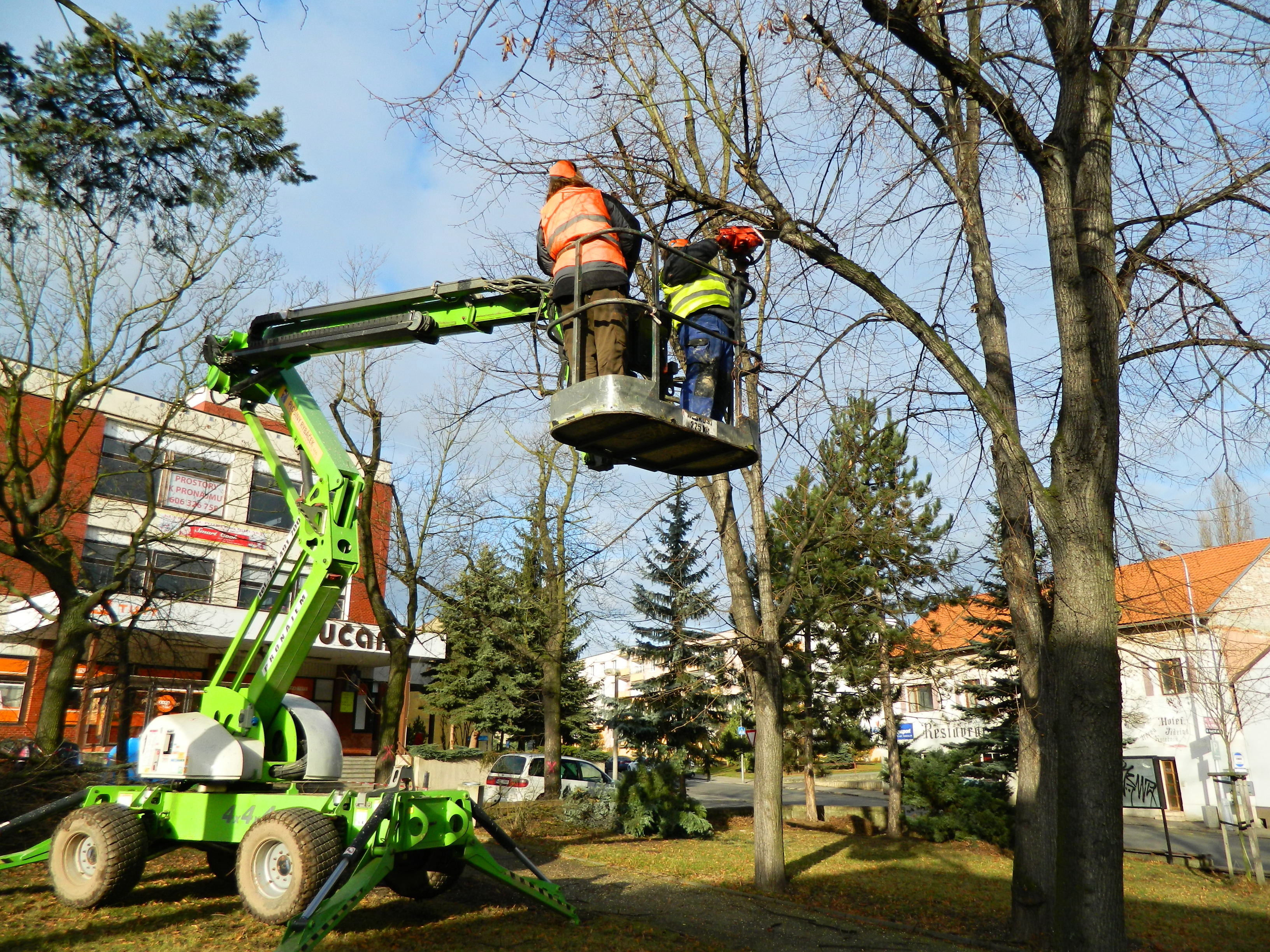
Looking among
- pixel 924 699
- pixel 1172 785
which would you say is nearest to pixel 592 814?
pixel 1172 785

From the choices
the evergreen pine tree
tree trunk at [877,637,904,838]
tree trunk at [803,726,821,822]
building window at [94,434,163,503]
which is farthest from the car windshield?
building window at [94,434,163,503]

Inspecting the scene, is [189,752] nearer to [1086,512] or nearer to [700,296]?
[700,296]

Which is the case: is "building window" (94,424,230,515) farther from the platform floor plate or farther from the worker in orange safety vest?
the platform floor plate

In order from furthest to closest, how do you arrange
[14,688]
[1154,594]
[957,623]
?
[14,688]
[957,623]
[1154,594]

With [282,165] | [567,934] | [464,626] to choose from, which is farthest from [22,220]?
[464,626]

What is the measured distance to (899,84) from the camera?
6.52 meters

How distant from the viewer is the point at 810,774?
23438 millimetres

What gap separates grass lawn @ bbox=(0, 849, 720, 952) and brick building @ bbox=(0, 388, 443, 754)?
11.0 metres

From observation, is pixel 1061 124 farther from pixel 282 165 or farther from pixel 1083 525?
pixel 282 165

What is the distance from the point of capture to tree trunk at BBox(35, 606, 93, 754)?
44.4 ft

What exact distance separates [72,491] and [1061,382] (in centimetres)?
1629

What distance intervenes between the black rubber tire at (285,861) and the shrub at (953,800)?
16213 millimetres

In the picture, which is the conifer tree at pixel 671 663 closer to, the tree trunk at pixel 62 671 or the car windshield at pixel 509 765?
the car windshield at pixel 509 765

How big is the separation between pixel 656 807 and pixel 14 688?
19799 mm
